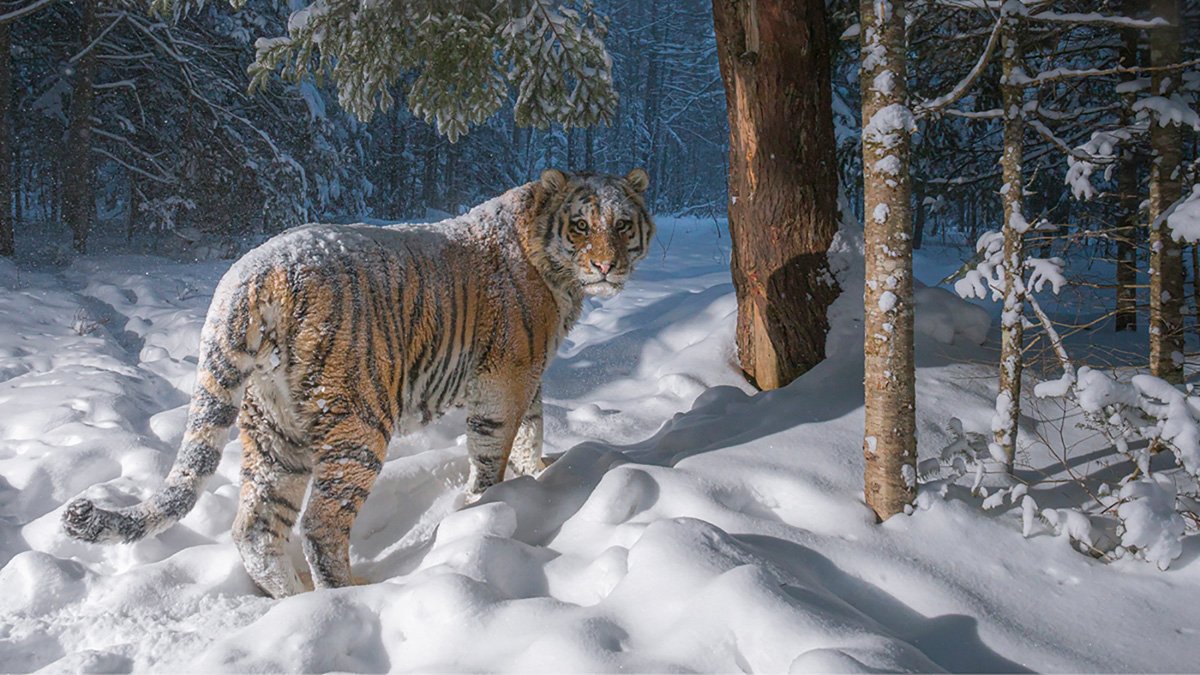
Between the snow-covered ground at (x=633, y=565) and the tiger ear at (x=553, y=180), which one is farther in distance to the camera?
the tiger ear at (x=553, y=180)

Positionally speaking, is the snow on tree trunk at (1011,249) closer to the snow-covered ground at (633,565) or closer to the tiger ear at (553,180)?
the snow-covered ground at (633,565)

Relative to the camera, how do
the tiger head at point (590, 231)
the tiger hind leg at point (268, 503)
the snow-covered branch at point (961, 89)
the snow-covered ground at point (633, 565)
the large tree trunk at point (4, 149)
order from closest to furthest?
the snow-covered ground at point (633, 565)
the snow-covered branch at point (961, 89)
the tiger hind leg at point (268, 503)
the tiger head at point (590, 231)
the large tree trunk at point (4, 149)

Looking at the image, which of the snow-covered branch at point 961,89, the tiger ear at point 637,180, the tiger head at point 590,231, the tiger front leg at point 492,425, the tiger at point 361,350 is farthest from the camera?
the tiger ear at point 637,180

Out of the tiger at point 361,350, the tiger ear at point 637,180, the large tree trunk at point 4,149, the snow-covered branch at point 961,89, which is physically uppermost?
the large tree trunk at point 4,149

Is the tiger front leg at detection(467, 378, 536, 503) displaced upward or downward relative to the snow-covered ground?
upward

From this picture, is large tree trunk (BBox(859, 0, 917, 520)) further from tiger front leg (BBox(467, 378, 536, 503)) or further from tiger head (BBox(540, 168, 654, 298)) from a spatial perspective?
tiger front leg (BBox(467, 378, 536, 503))

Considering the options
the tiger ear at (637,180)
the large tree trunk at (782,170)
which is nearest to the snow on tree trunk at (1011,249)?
the large tree trunk at (782,170)

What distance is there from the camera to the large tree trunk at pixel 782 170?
16.4 ft

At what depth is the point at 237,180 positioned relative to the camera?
15.2 metres

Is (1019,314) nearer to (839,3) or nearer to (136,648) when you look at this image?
(839,3)

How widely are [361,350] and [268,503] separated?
86 centimetres

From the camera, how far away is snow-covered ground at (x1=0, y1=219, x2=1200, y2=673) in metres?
2.42

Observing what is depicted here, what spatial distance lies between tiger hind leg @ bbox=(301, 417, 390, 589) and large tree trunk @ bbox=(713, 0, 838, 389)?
3137mm

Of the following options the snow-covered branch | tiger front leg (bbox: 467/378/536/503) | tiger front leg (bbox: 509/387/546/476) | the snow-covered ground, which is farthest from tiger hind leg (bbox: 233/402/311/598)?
the snow-covered branch
